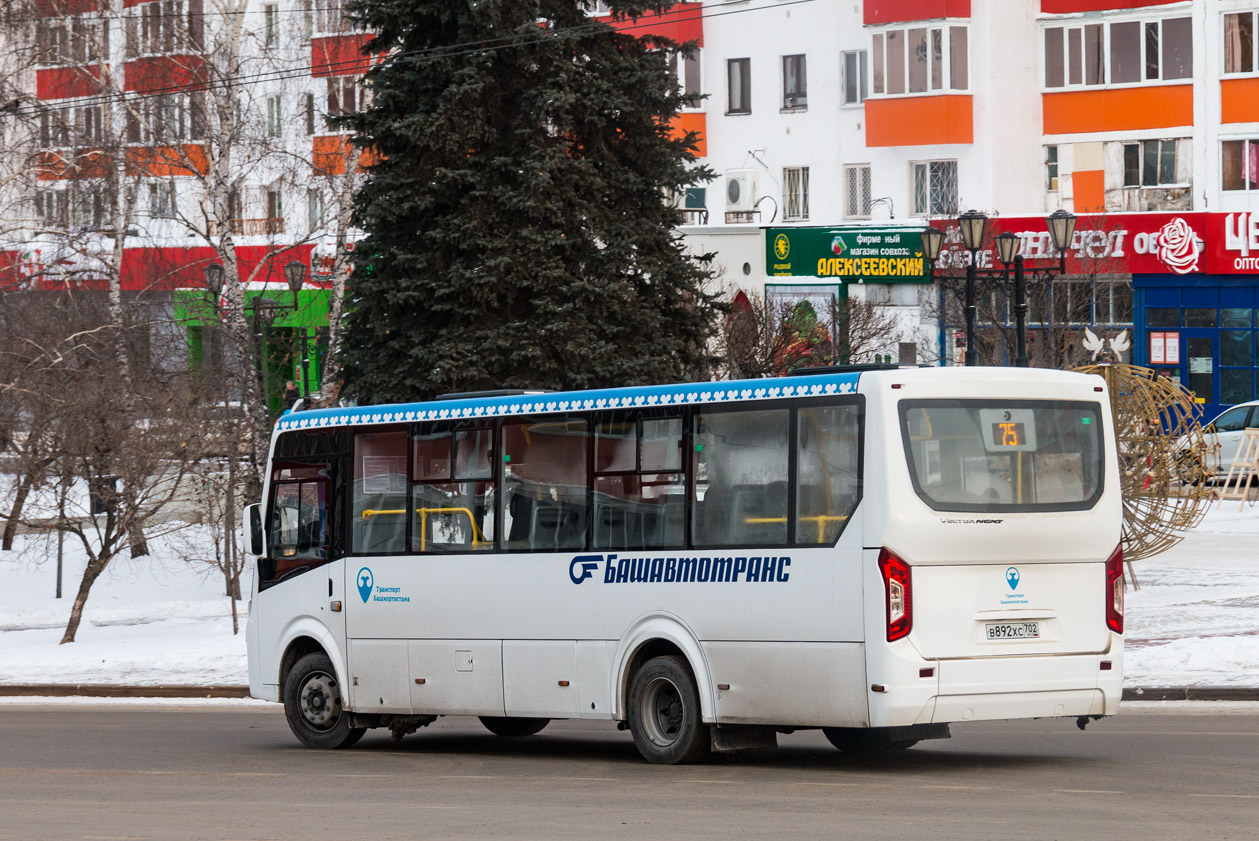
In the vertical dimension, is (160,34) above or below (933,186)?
above

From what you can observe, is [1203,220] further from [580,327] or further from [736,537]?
[736,537]

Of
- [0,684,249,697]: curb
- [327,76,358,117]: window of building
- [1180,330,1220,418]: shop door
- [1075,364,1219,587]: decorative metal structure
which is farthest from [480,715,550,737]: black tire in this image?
[1180,330,1220,418]: shop door

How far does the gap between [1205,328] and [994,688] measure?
3939cm

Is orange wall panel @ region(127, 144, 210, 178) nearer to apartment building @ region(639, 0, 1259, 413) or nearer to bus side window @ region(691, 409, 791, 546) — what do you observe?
apartment building @ region(639, 0, 1259, 413)

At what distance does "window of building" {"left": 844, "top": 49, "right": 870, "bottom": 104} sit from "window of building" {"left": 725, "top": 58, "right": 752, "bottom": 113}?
3.02 meters

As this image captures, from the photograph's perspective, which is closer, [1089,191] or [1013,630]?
[1013,630]

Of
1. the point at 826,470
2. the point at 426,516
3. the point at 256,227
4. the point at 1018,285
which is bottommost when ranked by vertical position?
the point at 426,516

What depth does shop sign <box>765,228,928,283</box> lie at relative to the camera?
51.8 metres

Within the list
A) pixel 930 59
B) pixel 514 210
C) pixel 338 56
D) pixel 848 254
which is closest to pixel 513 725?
pixel 514 210

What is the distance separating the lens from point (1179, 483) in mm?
24375

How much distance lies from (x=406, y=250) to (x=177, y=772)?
1546 cm

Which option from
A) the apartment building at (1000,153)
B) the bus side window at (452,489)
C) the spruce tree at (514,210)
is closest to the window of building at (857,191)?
the apartment building at (1000,153)

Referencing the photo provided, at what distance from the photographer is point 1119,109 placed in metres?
50.8

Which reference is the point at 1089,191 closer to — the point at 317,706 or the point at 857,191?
the point at 857,191
